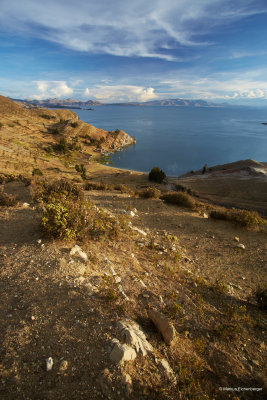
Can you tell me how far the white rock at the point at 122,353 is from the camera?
288 cm

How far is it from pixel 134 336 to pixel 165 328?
2.30 feet

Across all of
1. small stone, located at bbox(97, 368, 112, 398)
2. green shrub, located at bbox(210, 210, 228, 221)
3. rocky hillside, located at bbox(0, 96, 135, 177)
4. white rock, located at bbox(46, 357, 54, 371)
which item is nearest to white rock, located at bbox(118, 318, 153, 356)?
small stone, located at bbox(97, 368, 112, 398)

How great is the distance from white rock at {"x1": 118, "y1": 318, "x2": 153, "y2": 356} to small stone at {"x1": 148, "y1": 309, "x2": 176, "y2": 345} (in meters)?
0.35

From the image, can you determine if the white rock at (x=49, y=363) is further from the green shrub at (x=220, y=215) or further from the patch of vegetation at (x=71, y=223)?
the green shrub at (x=220, y=215)

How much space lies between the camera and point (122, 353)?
2910mm

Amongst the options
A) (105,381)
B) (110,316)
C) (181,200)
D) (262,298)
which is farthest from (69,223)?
(181,200)

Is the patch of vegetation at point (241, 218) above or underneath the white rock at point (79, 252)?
underneath

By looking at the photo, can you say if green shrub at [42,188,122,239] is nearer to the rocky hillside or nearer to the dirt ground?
the dirt ground

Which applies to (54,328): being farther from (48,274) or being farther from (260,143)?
(260,143)

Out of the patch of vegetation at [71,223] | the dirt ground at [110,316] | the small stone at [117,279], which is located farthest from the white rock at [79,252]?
the small stone at [117,279]

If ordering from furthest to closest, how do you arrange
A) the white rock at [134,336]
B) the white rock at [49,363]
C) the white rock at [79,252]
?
the white rock at [79,252]
the white rock at [134,336]
the white rock at [49,363]

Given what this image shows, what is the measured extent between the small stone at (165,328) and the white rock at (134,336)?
0.35 m

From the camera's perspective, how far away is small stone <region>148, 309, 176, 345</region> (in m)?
3.52

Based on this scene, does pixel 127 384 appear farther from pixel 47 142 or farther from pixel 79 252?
pixel 47 142
